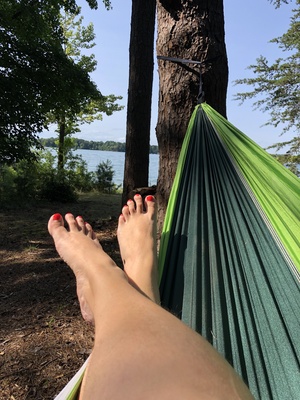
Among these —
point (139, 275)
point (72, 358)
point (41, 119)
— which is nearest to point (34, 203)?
point (41, 119)

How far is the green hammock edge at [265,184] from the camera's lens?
1039 mm

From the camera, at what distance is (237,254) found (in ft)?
3.73

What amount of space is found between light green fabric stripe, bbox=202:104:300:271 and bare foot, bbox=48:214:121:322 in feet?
1.69

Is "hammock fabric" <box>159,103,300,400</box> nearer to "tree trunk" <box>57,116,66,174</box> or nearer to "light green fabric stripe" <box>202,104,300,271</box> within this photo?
"light green fabric stripe" <box>202,104,300,271</box>

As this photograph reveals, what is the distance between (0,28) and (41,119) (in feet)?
5.22

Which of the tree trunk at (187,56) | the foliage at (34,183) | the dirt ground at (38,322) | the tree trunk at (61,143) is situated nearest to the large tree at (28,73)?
the foliage at (34,183)

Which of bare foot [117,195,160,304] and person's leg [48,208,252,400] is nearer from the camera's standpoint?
person's leg [48,208,252,400]

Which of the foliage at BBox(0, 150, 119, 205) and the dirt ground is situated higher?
the foliage at BBox(0, 150, 119, 205)

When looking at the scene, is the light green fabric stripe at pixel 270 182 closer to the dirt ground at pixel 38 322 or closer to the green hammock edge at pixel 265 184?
the green hammock edge at pixel 265 184

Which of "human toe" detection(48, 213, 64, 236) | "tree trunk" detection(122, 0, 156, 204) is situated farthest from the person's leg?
"tree trunk" detection(122, 0, 156, 204)

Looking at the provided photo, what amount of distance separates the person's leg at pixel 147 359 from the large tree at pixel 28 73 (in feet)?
18.8

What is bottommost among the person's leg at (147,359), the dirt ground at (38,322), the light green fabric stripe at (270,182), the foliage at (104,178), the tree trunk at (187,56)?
the dirt ground at (38,322)

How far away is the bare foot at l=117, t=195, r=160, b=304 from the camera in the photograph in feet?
3.93

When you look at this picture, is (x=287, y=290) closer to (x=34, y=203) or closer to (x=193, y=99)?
(x=193, y=99)
